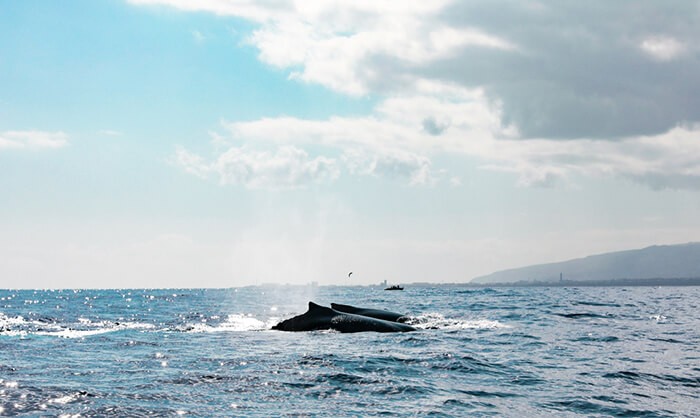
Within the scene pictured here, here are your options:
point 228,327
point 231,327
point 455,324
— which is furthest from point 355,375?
point 228,327

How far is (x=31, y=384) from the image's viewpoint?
611 inches

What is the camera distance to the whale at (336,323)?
3008 cm

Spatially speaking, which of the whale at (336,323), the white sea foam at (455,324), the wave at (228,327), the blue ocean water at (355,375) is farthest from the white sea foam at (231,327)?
the white sea foam at (455,324)

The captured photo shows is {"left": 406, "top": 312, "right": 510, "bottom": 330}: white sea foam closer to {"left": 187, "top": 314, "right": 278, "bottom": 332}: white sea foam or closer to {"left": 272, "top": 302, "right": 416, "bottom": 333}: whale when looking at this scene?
{"left": 272, "top": 302, "right": 416, "bottom": 333}: whale

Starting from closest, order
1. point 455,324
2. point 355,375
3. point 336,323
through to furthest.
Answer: point 355,375
point 336,323
point 455,324

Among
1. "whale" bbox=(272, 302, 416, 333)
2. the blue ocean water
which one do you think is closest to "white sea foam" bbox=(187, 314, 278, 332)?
"whale" bbox=(272, 302, 416, 333)

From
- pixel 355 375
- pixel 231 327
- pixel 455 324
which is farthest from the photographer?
pixel 231 327

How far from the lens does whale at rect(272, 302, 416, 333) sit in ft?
Result: 98.7

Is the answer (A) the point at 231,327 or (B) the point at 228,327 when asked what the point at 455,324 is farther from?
(B) the point at 228,327

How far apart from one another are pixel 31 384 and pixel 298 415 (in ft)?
25.4

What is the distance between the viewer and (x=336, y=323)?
30.7m

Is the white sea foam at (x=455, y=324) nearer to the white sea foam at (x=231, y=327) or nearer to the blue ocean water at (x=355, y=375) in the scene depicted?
the blue ocean water at (x=355, y=375)

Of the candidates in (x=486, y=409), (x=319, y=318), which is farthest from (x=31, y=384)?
(x=319, y=318)

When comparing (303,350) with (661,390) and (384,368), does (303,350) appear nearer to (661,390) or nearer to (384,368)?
(384,368)
